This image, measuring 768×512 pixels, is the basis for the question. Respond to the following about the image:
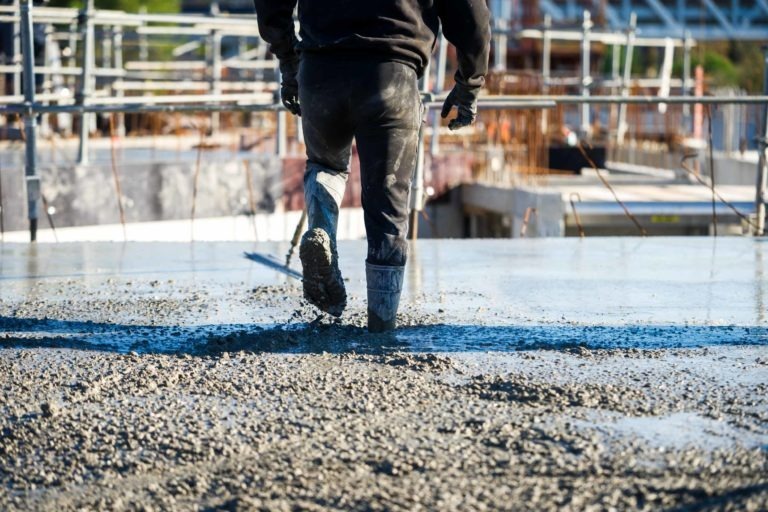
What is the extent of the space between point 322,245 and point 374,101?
57 centimetres

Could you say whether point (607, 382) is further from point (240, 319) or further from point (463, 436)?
point (240, 319)

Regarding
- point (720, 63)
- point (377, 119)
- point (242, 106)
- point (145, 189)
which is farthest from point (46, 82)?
point (720, 63)

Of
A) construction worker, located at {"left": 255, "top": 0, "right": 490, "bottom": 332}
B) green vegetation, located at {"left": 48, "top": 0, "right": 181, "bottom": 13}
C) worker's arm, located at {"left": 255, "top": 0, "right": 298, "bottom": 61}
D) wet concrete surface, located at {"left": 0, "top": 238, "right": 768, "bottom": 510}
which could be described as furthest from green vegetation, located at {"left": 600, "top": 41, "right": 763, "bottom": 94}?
construction worker, located at {"left": 255, "top": 0, "right": 490, "bottom": 332}

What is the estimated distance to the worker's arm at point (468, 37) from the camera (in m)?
4.58

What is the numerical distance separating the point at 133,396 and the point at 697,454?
161cm

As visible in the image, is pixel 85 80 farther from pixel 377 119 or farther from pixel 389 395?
pixel 389 395

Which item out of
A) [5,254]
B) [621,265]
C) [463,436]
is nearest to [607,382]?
[463,436]

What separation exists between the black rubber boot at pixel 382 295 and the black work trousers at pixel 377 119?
4cm

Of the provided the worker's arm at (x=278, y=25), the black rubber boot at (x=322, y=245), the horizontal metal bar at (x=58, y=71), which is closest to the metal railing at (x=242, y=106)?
the worker's arm at (x=278, y=25)

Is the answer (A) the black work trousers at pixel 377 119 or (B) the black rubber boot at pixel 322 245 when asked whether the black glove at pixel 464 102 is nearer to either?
(A) the black work trousers at pixel 377 119

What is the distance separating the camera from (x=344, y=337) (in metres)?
4.51

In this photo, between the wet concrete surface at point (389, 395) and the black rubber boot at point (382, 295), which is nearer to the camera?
the wet concrete surface at point (389, 395)

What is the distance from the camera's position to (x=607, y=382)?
3.77 metres

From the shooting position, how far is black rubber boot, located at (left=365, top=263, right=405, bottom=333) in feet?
15.1
